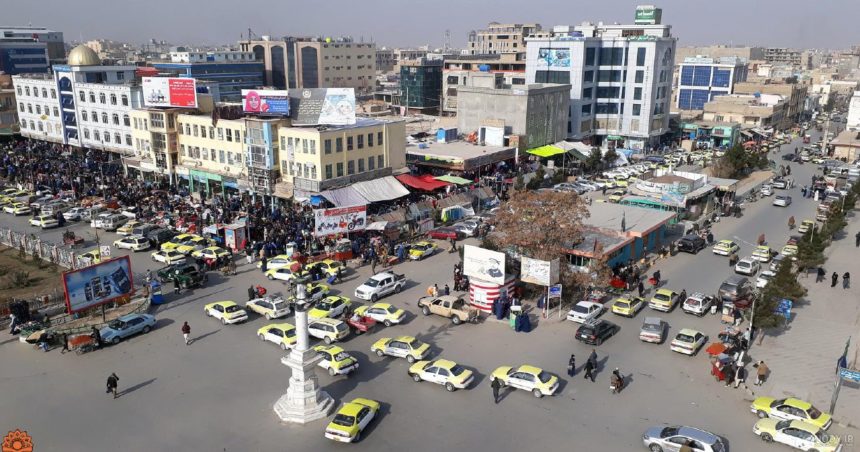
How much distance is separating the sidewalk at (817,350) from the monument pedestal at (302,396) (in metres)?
16.0

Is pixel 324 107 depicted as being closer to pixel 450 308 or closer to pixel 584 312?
pixel 450 308

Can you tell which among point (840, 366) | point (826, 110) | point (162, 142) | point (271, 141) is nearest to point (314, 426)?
point (840, 366)

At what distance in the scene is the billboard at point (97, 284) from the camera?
28.1m

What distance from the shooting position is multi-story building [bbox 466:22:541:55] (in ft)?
538

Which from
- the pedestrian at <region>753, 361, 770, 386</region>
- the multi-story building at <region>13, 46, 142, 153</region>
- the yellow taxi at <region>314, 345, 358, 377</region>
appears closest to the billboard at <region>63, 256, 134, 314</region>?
the yellow taxi at <region>314, 345, 358, 377</region>

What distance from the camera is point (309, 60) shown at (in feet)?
461

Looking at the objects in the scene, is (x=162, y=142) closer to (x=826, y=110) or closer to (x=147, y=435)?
(x=147, y=435)

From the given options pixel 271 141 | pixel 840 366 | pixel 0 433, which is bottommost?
pixel 0 433

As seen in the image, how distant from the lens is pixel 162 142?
5459 cm

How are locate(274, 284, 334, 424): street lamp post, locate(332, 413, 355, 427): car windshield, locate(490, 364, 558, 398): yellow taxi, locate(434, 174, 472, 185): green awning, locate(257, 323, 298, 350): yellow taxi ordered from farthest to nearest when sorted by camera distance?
locate(434, 174, 472, 185): green awning < locate(257, 323, 298, 350): yellow taxi < locate(490, 364, 558, 398): yellow taxi < locate(274, 284, 334, 424): street lamp post < locate(332, 413, 355, 427): car windshield

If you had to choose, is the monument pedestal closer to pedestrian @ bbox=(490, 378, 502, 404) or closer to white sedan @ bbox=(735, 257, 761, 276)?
pedestrian @ bbox=(490, 378, 502, 404)

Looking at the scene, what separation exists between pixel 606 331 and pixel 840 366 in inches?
339

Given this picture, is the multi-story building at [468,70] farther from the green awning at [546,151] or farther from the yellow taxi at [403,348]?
the yellow taxi at [403,348]

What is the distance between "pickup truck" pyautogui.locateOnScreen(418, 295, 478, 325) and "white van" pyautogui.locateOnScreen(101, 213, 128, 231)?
83.9 ft
